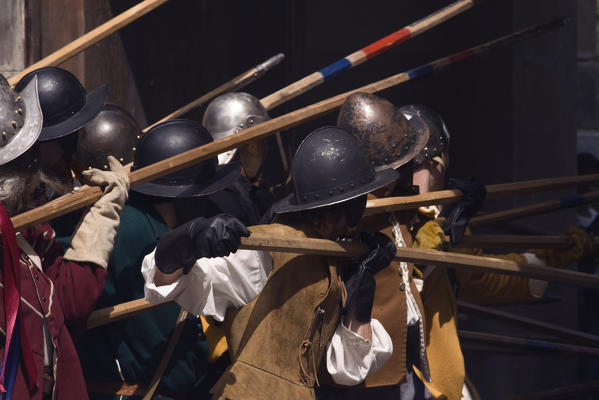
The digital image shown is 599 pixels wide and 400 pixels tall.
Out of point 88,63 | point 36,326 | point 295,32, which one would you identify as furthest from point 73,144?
point 295,32

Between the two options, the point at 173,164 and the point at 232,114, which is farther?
the point at 232,114

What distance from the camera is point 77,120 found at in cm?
432

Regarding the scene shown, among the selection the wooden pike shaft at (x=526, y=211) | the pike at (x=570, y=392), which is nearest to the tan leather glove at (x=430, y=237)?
the wooden pike shaft at (x=526, y=211)

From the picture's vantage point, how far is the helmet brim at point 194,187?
13.6 ft

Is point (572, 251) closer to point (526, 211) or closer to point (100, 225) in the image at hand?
point (526, 211)

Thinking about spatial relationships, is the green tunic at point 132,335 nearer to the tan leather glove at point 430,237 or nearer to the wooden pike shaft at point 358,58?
the tan leather glove at point 430,237

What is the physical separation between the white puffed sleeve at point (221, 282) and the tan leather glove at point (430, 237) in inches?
45.0

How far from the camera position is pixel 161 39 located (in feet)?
22.9

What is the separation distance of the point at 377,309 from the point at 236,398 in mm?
847

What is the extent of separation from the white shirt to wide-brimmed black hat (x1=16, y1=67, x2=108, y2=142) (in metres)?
1.04

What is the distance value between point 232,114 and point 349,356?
2.60 metres

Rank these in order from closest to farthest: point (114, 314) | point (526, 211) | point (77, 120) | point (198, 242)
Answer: point (198, 242)
point (114, 314)
point (77, 120)
point (526, 211)

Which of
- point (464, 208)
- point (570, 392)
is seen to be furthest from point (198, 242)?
point (570, 392)

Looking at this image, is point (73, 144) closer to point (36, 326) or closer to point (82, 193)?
point (82, 193)
